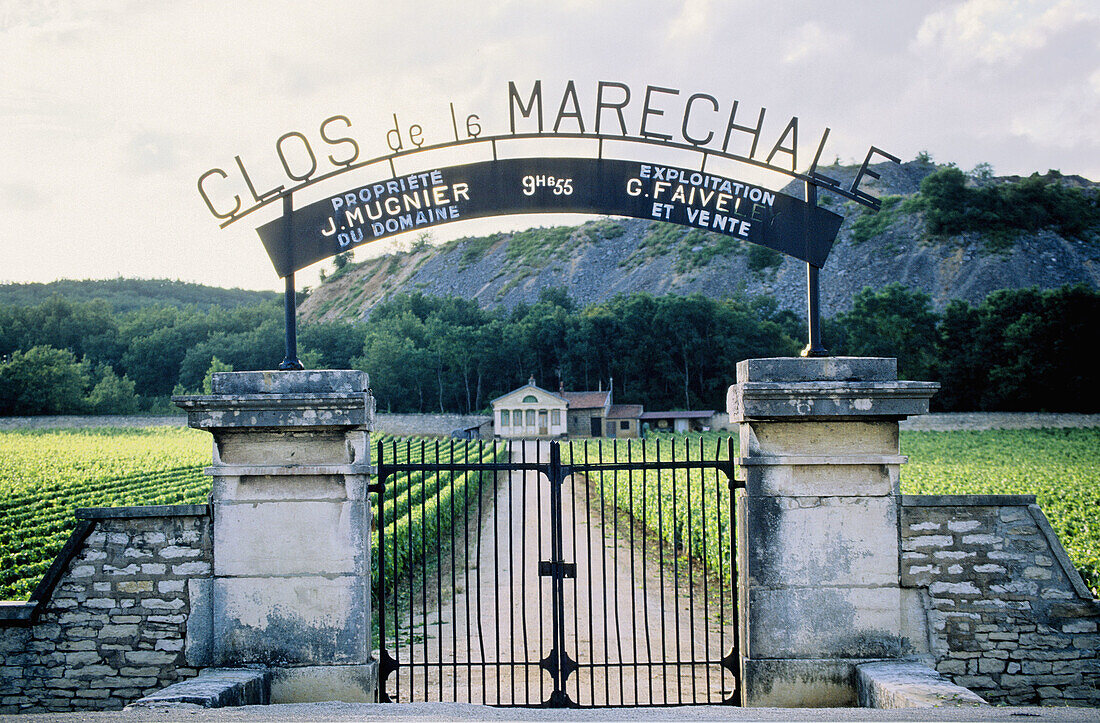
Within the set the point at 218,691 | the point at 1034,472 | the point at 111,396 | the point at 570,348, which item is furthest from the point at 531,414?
the point at 218,691

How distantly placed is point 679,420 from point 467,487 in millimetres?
49129

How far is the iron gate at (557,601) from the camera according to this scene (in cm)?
507

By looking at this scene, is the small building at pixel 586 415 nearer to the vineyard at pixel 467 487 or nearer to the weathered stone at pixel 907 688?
the vineyard at pixel 467 487

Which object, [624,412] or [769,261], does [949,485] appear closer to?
[624,412]

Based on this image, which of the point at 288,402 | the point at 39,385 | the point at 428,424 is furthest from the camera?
the point at 39,385

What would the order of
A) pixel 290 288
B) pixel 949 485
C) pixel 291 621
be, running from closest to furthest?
pixel 291 621, pixel 290 288, pixel 949 485

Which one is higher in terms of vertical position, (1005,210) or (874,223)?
(874,223)

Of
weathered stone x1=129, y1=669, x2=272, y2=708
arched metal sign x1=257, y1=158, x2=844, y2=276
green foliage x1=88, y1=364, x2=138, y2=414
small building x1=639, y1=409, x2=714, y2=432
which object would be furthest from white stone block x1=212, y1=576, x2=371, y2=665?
green foliage x1=88, y1=364, x2=138, y2=414

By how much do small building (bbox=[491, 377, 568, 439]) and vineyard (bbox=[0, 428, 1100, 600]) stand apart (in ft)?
38.7

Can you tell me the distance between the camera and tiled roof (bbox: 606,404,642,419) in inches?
2084

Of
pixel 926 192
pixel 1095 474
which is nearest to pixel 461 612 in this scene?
pixel 1095 474

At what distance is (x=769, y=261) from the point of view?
10119 cm

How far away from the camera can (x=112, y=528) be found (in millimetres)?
5062

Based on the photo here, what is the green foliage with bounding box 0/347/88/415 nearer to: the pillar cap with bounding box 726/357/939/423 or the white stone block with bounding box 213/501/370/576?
the white stone block with bounding box 213/501/370/576
